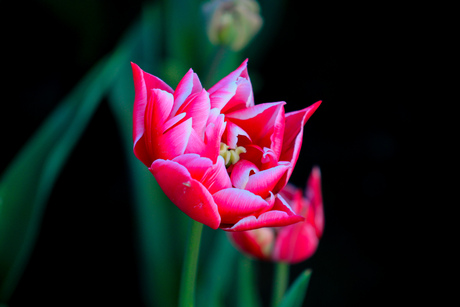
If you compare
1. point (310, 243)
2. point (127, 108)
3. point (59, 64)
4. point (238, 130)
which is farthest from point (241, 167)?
point (59, 64)

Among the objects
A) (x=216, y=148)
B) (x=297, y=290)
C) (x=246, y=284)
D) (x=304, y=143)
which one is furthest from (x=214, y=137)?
(x=304, y=143)

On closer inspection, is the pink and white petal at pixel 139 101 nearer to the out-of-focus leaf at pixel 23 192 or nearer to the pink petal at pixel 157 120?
the pink petal at pixel 157 120

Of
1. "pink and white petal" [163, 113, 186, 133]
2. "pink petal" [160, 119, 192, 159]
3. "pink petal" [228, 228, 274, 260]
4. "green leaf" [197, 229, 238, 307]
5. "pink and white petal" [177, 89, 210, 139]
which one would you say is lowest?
"green leaf" [197, 229, 238, 307]

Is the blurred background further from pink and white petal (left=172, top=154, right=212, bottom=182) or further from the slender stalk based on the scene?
pink and white petal (left=172, top=154, right=212, bottom=182)

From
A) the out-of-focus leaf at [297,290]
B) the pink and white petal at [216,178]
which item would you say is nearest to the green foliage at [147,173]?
the out-of-focus leaf at [297,290]

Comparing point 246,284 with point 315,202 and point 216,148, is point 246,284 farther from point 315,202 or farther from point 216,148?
point 216,148

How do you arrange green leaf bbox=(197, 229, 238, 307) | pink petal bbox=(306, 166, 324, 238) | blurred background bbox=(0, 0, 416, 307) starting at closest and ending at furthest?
pink petal bbox=(306, 166, 324, 238) < green leaf bbox=(197, 229, 238, 307) < blurred background bbox=(0, 0, 416, 307)

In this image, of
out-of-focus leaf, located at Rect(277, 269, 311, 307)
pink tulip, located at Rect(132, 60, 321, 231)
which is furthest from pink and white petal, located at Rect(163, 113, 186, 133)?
out-of-focus leaf, located at Rect(277, 269, 311, 307)

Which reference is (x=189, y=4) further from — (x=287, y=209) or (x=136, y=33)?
(x=287, y=209)
